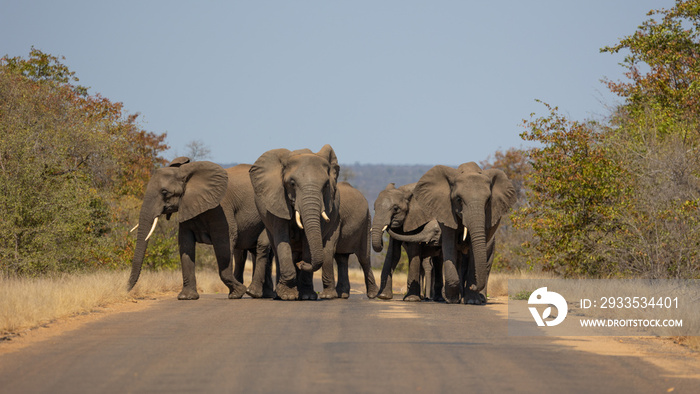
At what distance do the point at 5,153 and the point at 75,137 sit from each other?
A: 6488 millimetres

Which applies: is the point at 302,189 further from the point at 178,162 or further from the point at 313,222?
the point at 178,162

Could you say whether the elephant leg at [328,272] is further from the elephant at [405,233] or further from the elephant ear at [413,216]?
the elephant ear at [413,216]

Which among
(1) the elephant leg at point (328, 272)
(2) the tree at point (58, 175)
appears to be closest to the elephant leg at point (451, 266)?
(1) the elephant leg at point (328, 272)

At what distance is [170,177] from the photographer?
20.3 metres

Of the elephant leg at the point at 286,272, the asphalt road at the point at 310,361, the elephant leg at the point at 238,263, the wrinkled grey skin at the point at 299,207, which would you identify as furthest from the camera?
the elephant leg at the point at 238,263

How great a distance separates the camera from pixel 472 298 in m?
19.3

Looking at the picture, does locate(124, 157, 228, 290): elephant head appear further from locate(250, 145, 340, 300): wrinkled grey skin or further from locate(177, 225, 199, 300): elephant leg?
locate(250, 145, 340, 300): wrinkled grey skin

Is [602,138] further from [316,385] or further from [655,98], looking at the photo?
[316,385]

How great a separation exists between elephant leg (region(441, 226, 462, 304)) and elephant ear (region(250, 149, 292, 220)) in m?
3.26

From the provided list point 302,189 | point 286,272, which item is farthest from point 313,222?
point 286,272

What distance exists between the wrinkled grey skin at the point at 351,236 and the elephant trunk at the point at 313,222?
10.9ft

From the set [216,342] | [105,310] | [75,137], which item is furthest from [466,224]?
[75,137]

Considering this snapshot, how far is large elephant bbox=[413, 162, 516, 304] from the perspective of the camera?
18.8 meters

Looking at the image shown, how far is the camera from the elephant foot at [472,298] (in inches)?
760
